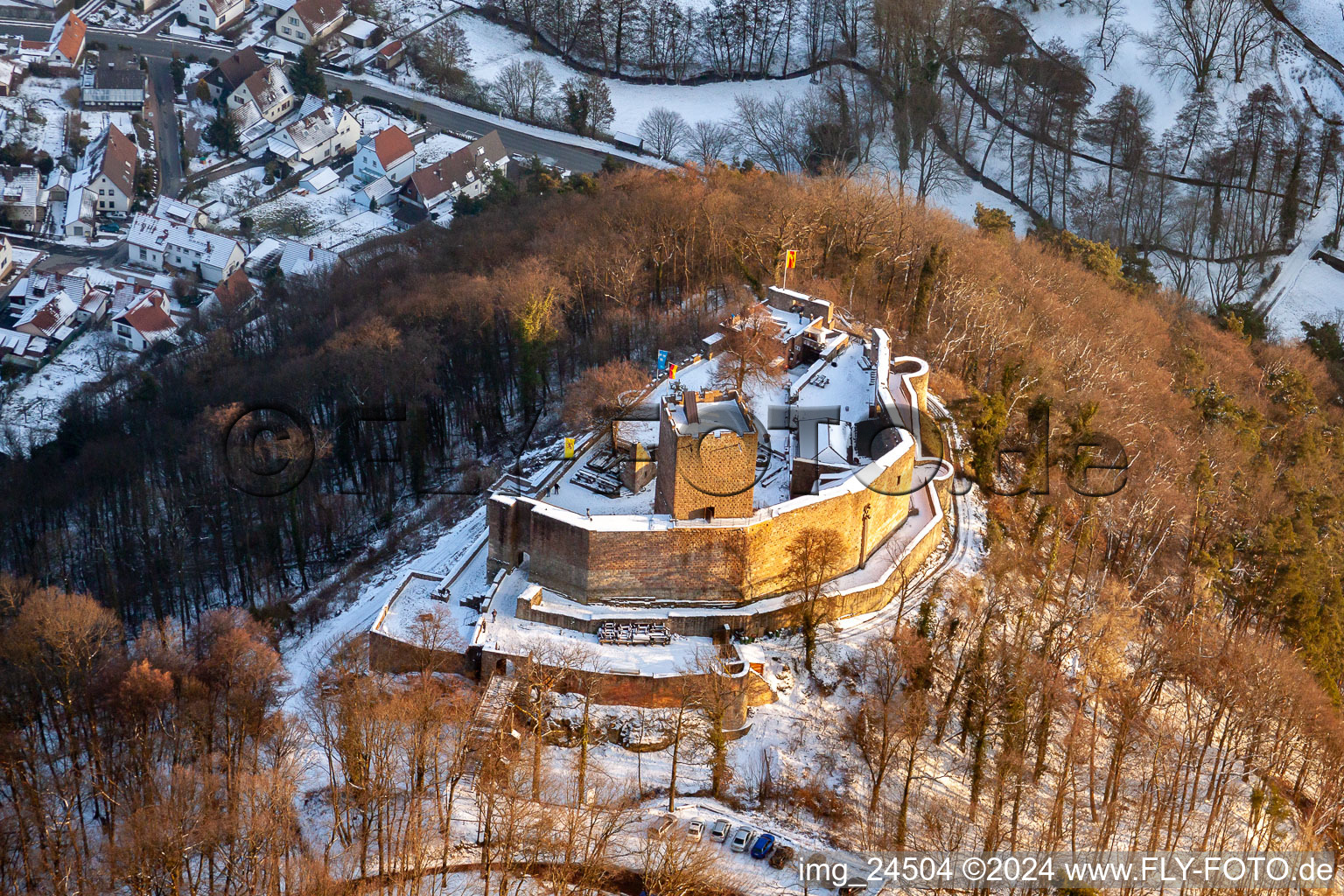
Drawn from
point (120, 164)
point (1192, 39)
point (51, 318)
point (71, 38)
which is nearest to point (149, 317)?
point (51, 318)

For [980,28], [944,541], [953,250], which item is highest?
[980,28]

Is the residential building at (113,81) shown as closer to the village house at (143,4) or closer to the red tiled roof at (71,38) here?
the red tiled roof at (71,38)

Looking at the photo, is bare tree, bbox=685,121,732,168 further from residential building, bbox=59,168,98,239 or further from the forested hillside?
residential building, bbox=59,168,98,239

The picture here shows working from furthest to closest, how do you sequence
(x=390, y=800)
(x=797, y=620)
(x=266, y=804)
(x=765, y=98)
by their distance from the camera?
(x=765, y=98) < (x=797, y=620) < (x=390, y=800) < (x=266, y=804)

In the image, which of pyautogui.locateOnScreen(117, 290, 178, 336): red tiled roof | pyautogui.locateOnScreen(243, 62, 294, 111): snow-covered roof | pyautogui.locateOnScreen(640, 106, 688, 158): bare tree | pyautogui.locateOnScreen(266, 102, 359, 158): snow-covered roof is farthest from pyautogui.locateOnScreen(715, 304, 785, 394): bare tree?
pyautogui.locateOnScreen(243, 62, 294, 111): snow-covered roof

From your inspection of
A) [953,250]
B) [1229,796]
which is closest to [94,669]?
[1229,796]

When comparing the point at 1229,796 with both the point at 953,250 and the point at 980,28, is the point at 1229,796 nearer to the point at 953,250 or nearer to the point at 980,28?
the point at 953,250

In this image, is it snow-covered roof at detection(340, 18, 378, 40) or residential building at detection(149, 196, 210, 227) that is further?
snow-covered roof at detection(340, 18, 378, 40)
